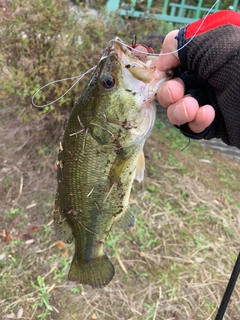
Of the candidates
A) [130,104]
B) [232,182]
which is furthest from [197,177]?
[130,104]

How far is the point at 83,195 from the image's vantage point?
1.57m

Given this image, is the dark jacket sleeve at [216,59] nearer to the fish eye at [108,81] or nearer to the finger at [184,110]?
the finger at [184,110]

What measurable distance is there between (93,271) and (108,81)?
0.92 metres

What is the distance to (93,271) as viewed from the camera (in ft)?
5.81

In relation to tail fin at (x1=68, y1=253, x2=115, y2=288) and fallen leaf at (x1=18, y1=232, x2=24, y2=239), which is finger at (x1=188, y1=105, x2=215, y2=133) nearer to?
tail fin at (x1=68, y1=253, x2=115, y2=288)

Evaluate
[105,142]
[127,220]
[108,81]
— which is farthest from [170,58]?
[127,220]

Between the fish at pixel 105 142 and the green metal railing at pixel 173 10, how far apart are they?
3074 millimetres

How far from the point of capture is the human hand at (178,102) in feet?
4.22

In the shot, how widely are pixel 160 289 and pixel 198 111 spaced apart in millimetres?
2001

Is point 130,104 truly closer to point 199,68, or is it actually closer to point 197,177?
point 199,68

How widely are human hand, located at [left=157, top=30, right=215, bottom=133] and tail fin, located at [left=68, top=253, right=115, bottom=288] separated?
0.81m

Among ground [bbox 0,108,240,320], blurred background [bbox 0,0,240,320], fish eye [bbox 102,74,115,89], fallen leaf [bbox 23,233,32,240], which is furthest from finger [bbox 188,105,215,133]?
fallen leaf [bbox 23,233,32,240]

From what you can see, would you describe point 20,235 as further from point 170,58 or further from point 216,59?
point 216,59

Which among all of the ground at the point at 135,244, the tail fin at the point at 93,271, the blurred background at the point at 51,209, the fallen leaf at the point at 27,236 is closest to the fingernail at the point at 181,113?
the tail fin at the point at 93,271
